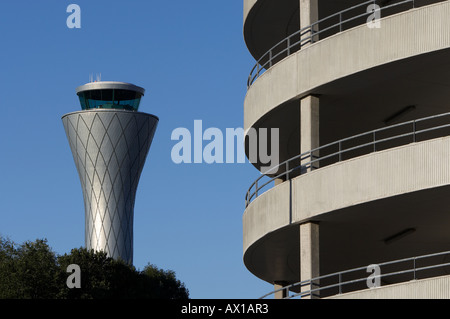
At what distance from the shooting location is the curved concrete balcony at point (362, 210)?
1175 inches

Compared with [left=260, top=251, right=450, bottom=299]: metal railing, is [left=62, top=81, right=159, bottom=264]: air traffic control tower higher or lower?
higher

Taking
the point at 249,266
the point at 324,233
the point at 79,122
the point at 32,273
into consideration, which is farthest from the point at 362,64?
the point at 79,122

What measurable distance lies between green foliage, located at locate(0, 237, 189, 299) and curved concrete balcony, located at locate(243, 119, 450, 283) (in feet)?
88.0

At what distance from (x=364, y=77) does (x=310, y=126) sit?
8.11 ft

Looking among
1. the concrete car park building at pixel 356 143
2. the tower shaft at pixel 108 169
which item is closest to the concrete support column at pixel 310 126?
the concrete car park building at pixel 356 143

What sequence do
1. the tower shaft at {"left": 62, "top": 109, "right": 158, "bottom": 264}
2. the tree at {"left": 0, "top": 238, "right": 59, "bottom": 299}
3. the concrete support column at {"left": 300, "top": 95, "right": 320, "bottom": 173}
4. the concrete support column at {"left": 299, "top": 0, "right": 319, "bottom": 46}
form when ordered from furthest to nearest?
the tower shaft at {"left": 62, "top": 109, "right": 158, "bottom": 264}
the tree at {"left": 0, "top": 238, "right": 59, "bottom": 299}
the concrete support column at {"left": 299, "top": 0, "right": 319, "bottom": 46}
the concrete support column at {"left": 300, "top": 95, "right": 320, "bottom": 173}

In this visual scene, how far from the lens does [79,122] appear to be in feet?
522

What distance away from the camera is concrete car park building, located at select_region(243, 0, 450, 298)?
30.3m

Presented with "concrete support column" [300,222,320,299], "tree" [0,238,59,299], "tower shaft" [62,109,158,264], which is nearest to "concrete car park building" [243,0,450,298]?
"concrete support column" [300,222,320,299]

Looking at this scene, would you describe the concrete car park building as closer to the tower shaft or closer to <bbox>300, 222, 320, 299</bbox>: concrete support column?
<bbox>300, 222, 320, 299</bbox>: concrete support column
